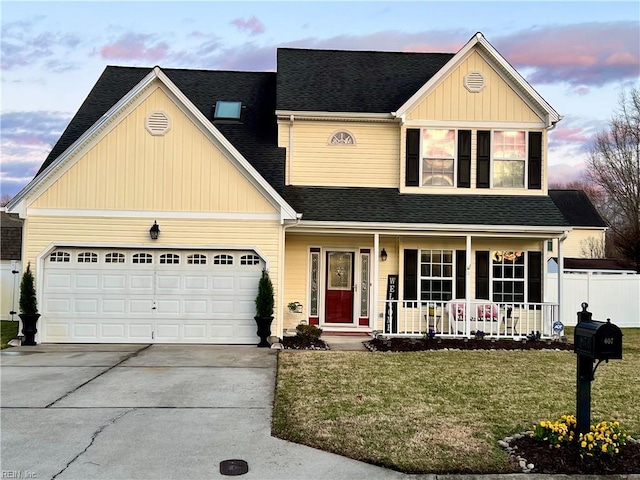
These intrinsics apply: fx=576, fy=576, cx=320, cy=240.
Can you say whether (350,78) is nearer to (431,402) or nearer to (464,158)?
(464,158)

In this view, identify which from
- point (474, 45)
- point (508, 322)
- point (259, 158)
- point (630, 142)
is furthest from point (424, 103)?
point (630, 142)

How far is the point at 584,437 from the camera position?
17.8 ft

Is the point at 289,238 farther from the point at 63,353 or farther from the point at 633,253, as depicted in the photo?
the point at 633,253

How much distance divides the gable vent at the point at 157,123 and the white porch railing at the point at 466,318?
6.68 metres

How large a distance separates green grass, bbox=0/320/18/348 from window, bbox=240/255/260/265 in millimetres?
5340

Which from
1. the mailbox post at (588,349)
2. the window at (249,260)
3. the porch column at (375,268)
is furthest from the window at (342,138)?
the mailbox post at (588,349)

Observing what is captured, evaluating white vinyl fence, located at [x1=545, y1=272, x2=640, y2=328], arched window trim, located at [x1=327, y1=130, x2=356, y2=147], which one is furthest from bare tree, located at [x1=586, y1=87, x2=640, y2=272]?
arched window trim, located at [x1=327, y1=130, x2=356, y2=147]

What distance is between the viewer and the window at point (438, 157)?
49.4 ft

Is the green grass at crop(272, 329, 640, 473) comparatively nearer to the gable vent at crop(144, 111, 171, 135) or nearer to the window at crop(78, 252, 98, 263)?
the window at crop(78, 252, 98, 263)

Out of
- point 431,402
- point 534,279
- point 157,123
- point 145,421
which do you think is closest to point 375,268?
point 534,279

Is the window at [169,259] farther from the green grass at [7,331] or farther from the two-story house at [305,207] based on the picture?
the green grass at [7,331]

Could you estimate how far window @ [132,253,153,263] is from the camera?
13.0 m

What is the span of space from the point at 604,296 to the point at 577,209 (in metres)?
22.4

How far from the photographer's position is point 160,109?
1277cm
